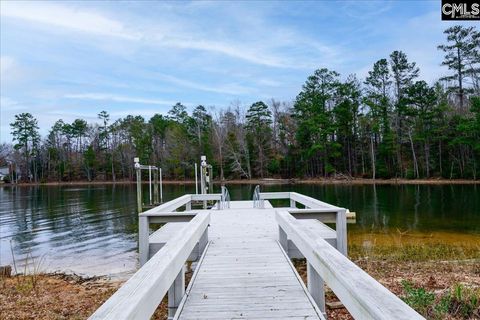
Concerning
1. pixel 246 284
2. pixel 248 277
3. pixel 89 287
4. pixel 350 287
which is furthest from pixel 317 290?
pixel 89 287

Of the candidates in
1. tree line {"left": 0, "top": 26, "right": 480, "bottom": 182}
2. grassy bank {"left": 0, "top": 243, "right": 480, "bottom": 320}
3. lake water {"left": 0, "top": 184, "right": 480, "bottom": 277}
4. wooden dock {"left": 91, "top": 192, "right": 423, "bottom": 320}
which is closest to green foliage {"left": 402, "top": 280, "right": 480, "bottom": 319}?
grassy bank {"left": 0, "top": 243, "right": 480, "bottom": 320}

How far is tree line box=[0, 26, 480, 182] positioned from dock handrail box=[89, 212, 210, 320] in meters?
37.3

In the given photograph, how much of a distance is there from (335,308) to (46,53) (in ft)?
84.6

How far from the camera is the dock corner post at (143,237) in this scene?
17.0 feet

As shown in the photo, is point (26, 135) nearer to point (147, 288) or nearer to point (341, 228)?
point (341, 228)

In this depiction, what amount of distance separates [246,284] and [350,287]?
6.53 feet

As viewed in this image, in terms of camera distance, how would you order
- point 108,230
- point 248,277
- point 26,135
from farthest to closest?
point 26,135 < point 108,230 < point 248,277

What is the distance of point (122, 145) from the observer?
61.2m

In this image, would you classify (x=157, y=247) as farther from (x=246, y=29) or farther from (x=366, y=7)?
(x=246, y=29)

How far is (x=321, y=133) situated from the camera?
4425cm

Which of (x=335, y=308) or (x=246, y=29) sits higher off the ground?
(x=246, y=29)


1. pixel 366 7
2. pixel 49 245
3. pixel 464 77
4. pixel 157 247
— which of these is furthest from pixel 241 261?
pixel 464 77

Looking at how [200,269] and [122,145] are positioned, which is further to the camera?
[122,145]

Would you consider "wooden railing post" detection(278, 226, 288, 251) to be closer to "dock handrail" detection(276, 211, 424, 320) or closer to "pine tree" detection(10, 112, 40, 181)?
"dock handrail" detection(276, 211, 424, 320)
